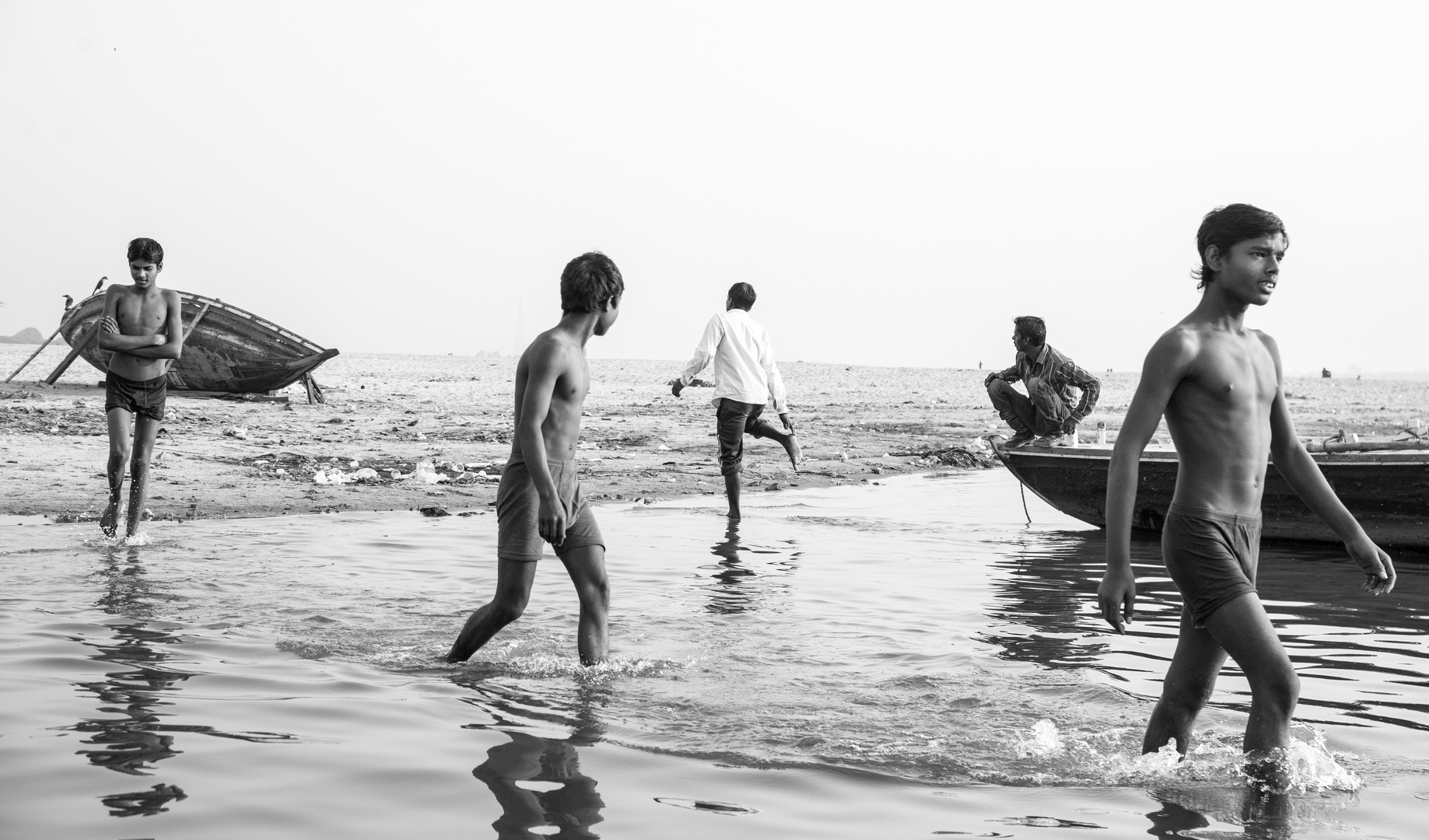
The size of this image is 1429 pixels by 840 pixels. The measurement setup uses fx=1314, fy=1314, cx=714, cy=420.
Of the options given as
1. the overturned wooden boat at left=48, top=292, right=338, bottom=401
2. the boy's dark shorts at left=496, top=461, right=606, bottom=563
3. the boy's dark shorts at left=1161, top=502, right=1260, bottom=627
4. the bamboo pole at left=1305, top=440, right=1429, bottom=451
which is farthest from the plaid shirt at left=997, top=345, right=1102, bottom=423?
the overturned wooden boat at left=48, top=292, right=338, bottom=401

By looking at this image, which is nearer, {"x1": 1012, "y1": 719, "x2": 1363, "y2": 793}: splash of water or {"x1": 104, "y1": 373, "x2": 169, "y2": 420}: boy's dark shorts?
{"x1": 1012, "y1": 719, "x2": 1363, "y2": 793}: splash of water

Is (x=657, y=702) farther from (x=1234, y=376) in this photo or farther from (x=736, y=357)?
(x=736, y=357)

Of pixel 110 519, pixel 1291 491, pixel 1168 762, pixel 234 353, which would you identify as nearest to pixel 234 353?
pixel 234 353

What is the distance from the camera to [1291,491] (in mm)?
8953

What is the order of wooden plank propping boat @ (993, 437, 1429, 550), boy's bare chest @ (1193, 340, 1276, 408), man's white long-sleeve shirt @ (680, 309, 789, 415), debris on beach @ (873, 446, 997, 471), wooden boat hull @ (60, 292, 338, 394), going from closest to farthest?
boy's bare chest @ (1193, 340, 1276, 408) < wooden plank propping boat @ (993, 437, 1429, 550) < man's white long-sleeve shirt @ (680, 309, 789, 415) < debris on beach @ (873, 446, 997, 471) < wooden boat hull @ (60, 292, 338, 394)

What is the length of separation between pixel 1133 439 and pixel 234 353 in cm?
1893

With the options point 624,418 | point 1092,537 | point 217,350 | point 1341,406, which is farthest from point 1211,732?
point 1341,406

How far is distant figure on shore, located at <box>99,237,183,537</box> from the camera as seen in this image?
7586 millimetres

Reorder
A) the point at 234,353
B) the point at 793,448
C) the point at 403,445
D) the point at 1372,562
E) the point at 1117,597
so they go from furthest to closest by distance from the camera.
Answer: the point at 234,353, the point at 403,445, the point at 793,448, the point at 1372,562, the point at 1117,597

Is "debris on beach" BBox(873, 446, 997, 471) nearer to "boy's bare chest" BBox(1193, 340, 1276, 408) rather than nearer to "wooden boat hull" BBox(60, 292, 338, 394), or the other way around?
"wooden boat hull" BBox(60, 292, 338, 394)

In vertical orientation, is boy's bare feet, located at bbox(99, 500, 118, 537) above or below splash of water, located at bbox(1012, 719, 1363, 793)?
above

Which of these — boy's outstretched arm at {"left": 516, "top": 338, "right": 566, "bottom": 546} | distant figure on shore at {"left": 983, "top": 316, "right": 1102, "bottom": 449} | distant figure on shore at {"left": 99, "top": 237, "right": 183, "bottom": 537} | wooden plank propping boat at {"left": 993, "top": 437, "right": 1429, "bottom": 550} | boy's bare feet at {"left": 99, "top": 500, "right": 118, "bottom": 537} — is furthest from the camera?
distant figure on shore at {"left": 983, "top": 316, "right": 1102, "bottom": 449}

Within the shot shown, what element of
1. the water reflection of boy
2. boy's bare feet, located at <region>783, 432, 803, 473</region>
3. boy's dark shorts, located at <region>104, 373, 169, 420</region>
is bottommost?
the water reflection of boy

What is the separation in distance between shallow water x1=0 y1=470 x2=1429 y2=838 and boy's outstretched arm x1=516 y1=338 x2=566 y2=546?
0.65m
